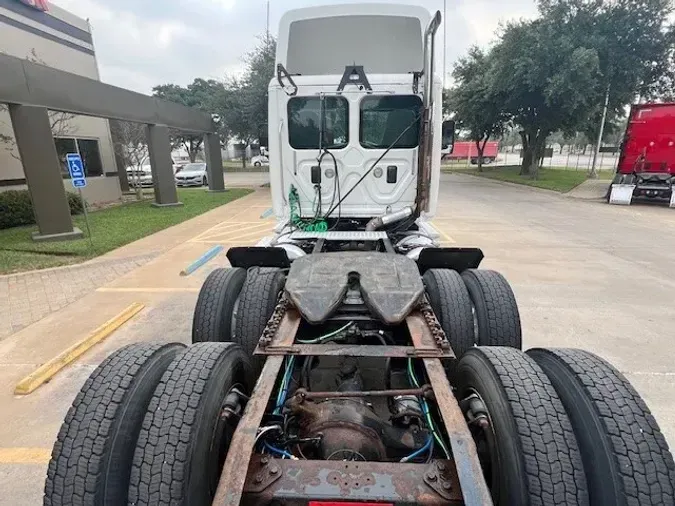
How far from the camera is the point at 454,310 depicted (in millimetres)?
3105

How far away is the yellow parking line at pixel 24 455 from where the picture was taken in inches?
108

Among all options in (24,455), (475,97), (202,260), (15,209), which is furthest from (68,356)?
(475,97)

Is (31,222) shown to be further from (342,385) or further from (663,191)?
(663,191)

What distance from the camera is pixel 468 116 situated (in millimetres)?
26625

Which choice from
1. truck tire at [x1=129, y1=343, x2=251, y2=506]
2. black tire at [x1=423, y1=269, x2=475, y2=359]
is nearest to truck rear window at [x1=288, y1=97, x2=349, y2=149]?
black tire at [x1=423, y1=269, x2=475, y2=359]

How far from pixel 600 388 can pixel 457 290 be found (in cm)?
151

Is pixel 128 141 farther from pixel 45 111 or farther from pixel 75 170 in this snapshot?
pixel 75 170

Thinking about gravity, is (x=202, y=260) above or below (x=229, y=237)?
above

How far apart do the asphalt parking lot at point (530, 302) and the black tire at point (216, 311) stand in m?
1.25

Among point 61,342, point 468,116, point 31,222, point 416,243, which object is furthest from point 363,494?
point 468,116

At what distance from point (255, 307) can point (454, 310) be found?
149 centimetres

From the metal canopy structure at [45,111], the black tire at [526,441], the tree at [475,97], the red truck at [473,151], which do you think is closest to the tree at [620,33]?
the tree at [475,97]

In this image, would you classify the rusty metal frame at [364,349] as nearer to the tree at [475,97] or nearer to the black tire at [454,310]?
the black tire at [454,310]

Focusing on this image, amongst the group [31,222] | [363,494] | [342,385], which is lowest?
[31,222]
